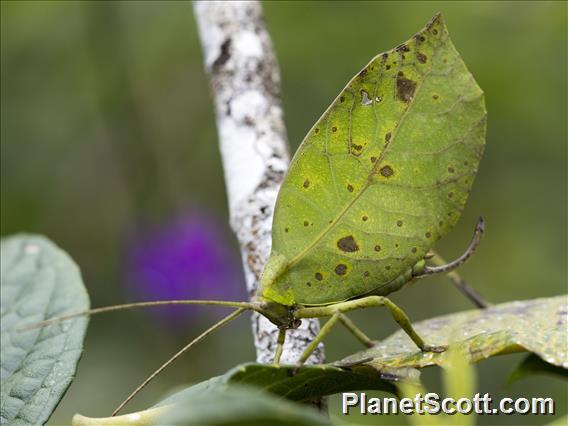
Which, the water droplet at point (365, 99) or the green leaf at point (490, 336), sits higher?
the water droplet at point (365, 99)

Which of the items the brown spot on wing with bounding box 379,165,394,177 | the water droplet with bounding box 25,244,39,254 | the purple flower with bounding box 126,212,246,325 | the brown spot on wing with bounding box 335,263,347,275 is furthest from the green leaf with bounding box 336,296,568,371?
the purple flower with bounding box 126,212,246,325

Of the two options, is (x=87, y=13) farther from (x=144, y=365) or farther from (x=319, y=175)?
(x=319, y=175)

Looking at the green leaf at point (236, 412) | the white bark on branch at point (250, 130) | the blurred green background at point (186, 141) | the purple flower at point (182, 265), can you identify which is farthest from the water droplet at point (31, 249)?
the purple flower at point (182, 265)

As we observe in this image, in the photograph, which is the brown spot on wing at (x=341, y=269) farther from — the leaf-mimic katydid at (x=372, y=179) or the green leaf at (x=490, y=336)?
the green leaf at (x=490, y=336)

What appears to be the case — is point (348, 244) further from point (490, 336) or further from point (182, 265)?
point (182, 265)

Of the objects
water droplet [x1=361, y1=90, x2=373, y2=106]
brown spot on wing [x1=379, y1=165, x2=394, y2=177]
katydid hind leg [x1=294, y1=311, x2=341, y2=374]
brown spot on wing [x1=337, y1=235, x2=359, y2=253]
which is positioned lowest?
katydid hind leg [x1=294, y1=311, x2=341, y2=374]

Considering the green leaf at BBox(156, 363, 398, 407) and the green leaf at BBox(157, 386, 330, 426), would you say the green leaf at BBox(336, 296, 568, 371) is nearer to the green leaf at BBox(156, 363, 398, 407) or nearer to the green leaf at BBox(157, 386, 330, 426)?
the green leaf at BBox(156, 363, 398, 407)
